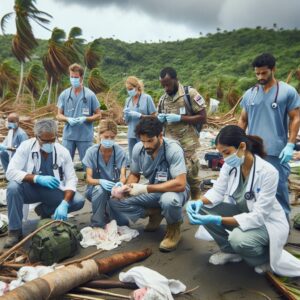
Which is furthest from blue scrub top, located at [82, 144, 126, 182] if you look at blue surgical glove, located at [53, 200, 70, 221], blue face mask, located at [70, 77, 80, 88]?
blue face mask, located at [70, 77, 80, 88]

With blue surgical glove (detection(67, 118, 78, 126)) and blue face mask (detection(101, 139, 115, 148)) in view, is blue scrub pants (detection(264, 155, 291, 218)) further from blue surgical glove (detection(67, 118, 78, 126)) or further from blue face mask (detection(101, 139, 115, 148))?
blue surgical glove (detection(67, 118, 78, 126))

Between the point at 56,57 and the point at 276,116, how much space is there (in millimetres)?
19718

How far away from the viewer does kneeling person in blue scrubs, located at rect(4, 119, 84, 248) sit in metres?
3.44

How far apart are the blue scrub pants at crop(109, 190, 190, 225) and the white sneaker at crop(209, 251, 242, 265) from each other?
0.48m

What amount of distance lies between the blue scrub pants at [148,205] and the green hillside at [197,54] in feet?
113

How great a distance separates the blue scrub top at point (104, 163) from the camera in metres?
3.87

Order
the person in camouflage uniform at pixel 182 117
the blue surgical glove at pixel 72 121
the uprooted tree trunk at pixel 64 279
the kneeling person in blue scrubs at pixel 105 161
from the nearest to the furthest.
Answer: the uprooted tree trunk at pixel 64 279, the kneeling person in blue scrubs at pixel 105 161, the person in camouflage uniform at pixel 182 117, the blue surgical glove at pixel 72 121

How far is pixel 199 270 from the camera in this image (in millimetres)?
2918

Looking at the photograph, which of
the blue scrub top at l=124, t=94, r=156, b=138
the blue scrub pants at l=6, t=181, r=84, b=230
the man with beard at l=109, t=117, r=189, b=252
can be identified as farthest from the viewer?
the blue scrub top at l=124, t=94, r=156, b=138

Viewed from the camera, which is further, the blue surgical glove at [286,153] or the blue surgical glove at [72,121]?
the blue surgical glove at [72,121]

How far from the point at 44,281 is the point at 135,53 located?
5379cm

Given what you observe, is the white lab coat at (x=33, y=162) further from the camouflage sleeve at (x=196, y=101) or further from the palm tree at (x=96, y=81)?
the palm tree at (x=96, y=81)

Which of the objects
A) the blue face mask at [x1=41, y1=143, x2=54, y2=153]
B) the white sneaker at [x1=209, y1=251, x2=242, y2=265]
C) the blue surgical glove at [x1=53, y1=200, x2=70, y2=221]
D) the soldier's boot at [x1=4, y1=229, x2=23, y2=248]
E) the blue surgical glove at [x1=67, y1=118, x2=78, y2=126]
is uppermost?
the blue surgical glove at [x1=67, y1=118, x2=78, y2=126]

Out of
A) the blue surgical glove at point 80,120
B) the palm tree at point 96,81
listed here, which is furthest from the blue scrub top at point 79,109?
the palm tree at point 96,81
